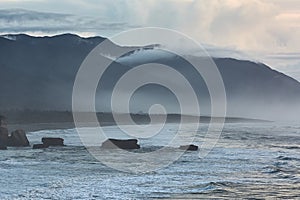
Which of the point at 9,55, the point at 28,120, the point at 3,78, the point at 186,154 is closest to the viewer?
the point at 186,154

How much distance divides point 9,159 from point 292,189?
677 inches

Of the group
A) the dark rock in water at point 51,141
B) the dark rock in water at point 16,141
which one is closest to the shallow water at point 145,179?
the dark rock in water at point 16,141

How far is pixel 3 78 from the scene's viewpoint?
164375mm

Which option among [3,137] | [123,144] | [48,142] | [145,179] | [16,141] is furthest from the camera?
[123,144]

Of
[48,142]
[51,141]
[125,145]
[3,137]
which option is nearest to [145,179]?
[125,145]

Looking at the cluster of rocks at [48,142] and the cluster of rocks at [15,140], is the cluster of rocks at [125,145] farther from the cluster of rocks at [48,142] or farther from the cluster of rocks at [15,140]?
the cluster of rocks at [15,140]

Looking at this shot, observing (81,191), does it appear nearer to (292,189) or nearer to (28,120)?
(292,189)

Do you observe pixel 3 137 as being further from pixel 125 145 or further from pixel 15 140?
pixel 125 145

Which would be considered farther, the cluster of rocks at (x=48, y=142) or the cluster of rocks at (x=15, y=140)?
the cluster of rocks at (x=15, y=140)

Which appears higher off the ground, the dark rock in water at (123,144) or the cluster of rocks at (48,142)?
the dark rock in water at (123,144)

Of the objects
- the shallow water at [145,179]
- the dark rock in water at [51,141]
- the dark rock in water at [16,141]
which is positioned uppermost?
the dark rock in water at [51,141]

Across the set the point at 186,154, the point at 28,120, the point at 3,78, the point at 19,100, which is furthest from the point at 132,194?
the point at 3,78

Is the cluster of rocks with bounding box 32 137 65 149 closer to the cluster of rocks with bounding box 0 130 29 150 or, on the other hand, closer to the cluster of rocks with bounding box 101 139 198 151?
the cluster of rocks with bounding box 0 130 29 150

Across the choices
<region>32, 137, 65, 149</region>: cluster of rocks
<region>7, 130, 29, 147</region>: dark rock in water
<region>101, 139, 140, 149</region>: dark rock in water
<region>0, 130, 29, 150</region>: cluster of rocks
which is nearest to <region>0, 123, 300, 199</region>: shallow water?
<region>32, 137, 65, 149</region>: cluster of rocks
